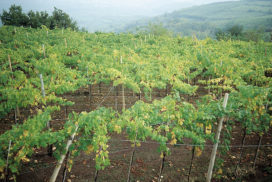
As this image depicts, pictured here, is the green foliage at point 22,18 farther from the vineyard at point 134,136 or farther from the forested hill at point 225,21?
the vineyard at point 134,136

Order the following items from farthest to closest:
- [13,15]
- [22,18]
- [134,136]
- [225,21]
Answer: [225,21] < [22,18] < [13,15] < [134,136]

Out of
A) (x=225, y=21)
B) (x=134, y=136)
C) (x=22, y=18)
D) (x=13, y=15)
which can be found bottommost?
(x=134, y=136)

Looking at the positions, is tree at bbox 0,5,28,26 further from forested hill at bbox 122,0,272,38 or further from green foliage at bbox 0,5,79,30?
forested hill at bbox 122,0,272,38

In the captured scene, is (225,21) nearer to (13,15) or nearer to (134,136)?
(13,15)

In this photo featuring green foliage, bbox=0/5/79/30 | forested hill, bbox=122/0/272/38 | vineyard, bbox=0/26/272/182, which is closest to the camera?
vineyard, bbox=0/26/272/182

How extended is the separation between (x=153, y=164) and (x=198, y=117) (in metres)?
2.81

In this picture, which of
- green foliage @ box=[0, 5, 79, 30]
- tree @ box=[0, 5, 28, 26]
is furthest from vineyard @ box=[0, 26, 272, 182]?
tree @ box=[0, 5, 28, 26]

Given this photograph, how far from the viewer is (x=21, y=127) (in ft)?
12.9

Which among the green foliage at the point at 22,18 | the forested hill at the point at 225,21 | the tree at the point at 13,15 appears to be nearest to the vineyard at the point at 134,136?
the green foliage at the point at 22,18

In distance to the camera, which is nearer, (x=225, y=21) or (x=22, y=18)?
(x=22, y=18)

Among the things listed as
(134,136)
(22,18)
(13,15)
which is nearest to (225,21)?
(22,18)

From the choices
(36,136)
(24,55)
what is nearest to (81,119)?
(36,136)

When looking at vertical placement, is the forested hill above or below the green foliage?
above

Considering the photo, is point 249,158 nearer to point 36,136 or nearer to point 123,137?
point 123,137
